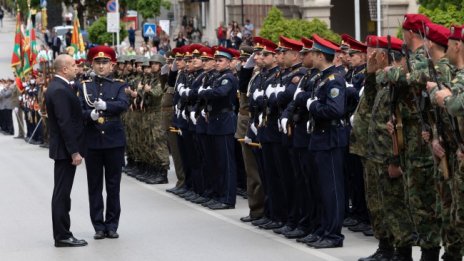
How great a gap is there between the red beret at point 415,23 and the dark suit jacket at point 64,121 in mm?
4335

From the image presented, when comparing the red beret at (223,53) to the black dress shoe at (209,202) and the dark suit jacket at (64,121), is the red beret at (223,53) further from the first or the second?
the dark suit jacket at (64,121)

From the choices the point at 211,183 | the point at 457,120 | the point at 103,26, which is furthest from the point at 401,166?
the point at 103,26

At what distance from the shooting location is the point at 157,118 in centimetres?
2147

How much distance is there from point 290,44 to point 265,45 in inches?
38.1

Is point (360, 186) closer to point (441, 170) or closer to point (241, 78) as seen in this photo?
point (241, 78)

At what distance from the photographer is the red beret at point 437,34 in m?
10.2

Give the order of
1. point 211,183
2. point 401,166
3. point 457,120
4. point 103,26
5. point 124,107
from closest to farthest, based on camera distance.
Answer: point 457,120 < point 401,166 < point 124,107 < point 211,183 < point 103,26

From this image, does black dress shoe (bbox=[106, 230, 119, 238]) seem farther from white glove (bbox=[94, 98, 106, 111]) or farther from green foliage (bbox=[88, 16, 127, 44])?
green foliage (bbox=[88, 16, 127, 44])

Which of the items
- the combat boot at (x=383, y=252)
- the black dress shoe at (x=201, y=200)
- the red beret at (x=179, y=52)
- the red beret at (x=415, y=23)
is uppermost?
the red beret at (x=415, y=23)

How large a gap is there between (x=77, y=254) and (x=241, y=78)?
3731 millimetres

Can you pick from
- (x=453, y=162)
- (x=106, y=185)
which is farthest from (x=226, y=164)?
(x=453, y=162)

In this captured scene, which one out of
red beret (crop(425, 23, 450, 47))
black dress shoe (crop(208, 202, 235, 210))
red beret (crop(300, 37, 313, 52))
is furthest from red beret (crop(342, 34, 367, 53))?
red beret (crop(425, 23, 450, 47))

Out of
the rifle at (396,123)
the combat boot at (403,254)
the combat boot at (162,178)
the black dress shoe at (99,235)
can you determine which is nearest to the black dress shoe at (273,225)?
the black dress shoe at (99,235)

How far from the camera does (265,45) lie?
49.6ft
